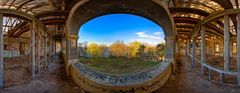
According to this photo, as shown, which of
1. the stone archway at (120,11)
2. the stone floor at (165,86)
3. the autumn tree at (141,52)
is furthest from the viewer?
the autumn tree at (141,52)

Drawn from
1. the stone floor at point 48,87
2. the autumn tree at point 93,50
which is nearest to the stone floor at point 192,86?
the stone floor at point 48,87

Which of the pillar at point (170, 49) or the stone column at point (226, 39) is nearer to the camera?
the stone column at point (226, 39)

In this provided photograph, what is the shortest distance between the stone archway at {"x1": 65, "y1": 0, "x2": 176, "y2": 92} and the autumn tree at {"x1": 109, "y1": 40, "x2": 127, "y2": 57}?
10.1 m

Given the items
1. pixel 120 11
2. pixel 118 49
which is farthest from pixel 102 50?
pixel 120 11

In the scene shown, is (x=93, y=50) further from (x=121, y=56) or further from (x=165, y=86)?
(x=165, y=86)

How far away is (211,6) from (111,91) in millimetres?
16651

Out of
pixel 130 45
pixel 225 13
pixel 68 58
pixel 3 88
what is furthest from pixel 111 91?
pixel 130 45

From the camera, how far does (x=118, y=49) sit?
2202 cm

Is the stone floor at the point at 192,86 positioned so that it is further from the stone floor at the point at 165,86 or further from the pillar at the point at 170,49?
the pillar at the point at 170,49

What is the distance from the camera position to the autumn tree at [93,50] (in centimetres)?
2223

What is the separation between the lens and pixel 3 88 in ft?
27.1

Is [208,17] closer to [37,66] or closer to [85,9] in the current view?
[85,9]

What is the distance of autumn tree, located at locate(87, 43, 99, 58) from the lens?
22.2 metres

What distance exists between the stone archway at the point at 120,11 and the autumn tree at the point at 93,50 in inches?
486
